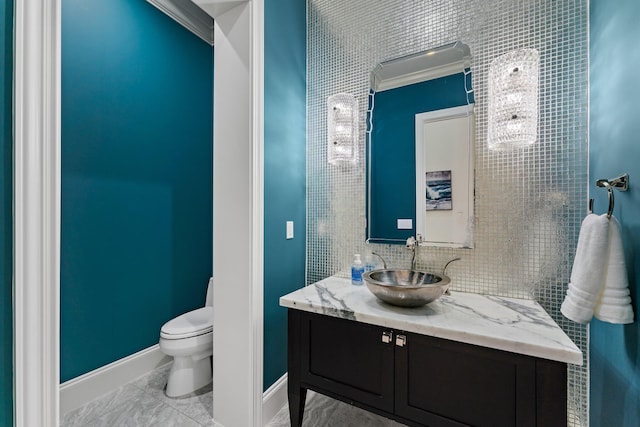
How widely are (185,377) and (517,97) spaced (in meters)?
2.52

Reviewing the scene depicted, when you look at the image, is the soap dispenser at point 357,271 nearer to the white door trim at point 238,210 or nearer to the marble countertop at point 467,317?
the marble countertop at point 467,317

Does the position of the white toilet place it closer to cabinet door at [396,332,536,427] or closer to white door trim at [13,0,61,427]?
white door trim at [13,0,61,427]

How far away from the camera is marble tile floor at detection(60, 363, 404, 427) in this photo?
5.20ft

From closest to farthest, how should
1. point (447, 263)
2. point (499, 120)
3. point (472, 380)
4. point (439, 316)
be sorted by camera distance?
point (472, 380) < point (439, 316) < point (499, 120) < point (447, 263)

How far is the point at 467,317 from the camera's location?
3.75ft

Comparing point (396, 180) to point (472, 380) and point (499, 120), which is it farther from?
point (472, 380)

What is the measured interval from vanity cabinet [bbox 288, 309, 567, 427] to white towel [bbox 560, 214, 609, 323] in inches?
7.7

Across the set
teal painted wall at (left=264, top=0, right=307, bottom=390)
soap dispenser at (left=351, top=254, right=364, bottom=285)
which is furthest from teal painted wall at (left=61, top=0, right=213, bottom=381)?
soap dispenser at (left=351, top=254, right=364, bottom=285)

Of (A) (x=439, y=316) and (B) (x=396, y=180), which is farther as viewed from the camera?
(B) (x=396, y=180)

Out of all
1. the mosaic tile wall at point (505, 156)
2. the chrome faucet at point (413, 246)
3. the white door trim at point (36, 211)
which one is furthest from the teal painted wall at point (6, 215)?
the chrome faucet at point (413, 246)

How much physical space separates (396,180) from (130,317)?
216cm

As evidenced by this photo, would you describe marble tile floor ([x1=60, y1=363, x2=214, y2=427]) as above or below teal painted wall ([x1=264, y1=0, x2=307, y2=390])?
below

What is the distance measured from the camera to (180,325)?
191cm

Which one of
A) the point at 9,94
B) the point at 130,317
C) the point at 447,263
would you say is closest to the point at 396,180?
the point at 447,263
